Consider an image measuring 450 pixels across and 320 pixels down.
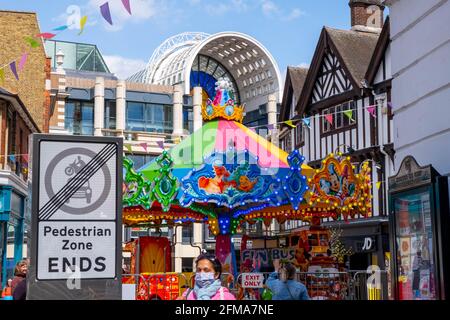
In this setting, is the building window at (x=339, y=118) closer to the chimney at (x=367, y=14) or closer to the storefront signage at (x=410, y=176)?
the chimney at (x=367, y=14)

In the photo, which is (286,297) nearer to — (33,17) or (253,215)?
(253,215)

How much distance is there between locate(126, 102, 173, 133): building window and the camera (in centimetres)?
4825

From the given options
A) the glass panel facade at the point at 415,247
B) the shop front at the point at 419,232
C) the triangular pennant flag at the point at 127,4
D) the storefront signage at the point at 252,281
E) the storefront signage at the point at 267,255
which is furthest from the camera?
the storefront signage at the point at 267,255

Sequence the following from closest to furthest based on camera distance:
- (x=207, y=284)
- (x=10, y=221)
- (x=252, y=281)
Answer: (x=207, y=284) → (x=252, y=281) → (x=10, y=221)

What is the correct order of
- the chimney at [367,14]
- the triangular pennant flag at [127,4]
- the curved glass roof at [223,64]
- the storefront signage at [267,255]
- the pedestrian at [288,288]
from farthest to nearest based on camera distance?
1. the curved glass roof at [223,64]
2. the chimney at [367,14]
3. the storefront signage at [267,255]
4. the triangular pennant flag at [127,4]
5. the pedestrian at [288,288]

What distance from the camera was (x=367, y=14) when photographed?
32031 millimetres

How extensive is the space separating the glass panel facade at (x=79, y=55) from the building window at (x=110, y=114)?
14.1 meters

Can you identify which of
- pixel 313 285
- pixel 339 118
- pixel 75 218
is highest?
pixel 339 118

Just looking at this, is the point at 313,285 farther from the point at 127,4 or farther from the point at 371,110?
the point at 371,110

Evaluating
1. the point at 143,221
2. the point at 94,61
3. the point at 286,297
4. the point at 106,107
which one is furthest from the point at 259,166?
the point at 94,61

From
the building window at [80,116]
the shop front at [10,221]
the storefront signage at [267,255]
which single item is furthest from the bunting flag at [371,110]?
the building window at [80,116]

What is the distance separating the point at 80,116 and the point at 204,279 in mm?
42363

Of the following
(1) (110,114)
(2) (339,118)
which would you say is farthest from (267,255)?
(1) (110,114)

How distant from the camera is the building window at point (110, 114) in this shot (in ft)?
157
